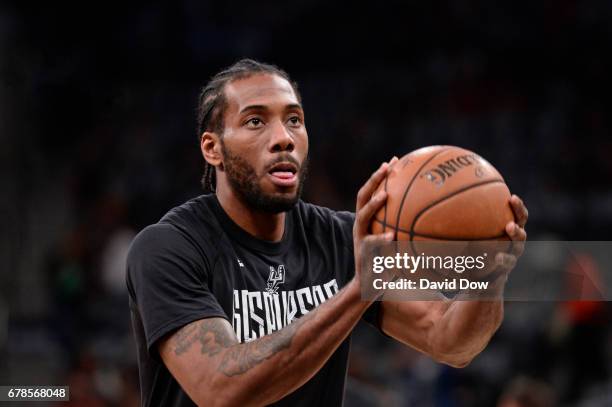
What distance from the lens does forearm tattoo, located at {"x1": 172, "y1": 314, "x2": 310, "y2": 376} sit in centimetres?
276

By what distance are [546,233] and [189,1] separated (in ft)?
22.6

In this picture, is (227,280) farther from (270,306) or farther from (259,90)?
(259,90)

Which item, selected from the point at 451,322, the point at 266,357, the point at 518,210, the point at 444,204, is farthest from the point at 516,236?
the point at 266,357

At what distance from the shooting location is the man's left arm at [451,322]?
2773mm

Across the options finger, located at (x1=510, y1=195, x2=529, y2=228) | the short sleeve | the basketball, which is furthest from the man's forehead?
finger, located at (x1=510, y1=195, x2=529, y2=228)

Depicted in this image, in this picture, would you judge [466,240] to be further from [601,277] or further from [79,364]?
[79,364]

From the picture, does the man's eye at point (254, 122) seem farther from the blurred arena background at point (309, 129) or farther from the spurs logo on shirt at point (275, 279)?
the blurred arena background at point (309, 129)

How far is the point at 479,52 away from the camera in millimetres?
11453

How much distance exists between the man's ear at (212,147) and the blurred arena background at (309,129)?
3.79 meters

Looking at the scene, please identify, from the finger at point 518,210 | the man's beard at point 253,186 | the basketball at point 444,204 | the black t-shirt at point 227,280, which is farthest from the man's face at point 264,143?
the finger at point 518,210

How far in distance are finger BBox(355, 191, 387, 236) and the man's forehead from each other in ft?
2.92

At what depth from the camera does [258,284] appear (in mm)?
3377

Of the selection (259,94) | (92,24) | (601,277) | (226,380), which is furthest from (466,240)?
(92,24)

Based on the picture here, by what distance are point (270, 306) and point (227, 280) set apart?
7.8 inches
